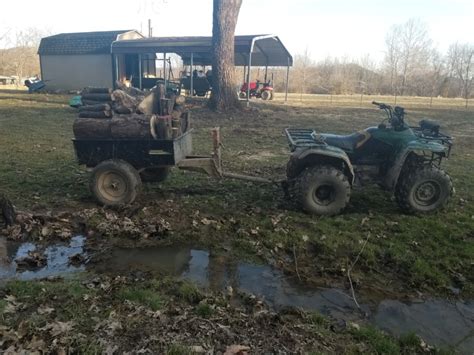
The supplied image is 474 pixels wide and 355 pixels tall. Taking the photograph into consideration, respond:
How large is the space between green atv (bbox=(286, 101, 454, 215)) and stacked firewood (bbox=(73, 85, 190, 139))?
75.9 inches

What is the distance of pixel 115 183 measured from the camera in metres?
6.16

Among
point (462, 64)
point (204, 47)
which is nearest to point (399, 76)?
point (462, 64)

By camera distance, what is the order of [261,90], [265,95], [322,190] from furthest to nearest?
1. [265,95]
2. [261,90]
3. [322,190]

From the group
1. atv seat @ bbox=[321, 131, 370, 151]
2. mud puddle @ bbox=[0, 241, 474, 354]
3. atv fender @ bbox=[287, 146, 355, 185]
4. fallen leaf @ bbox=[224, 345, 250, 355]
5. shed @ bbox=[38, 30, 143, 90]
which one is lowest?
mud puddle @ bbox=[0, 241, 474, 354]

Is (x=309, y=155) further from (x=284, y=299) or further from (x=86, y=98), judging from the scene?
(x=86, y=98)

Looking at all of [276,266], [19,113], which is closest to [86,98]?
[276,266]

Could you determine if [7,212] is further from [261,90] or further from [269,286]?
[261,90]

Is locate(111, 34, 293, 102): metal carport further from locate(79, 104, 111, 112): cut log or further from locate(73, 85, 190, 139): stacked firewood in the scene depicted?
locate(79, 104, 111, 112): cut log

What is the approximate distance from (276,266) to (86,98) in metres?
3.86

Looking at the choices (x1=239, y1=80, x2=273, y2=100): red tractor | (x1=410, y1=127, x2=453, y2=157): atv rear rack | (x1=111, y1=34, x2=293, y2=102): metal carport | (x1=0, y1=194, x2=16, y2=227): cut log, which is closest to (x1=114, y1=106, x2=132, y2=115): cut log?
(x1=0, y1=194, x2=16, y2=227): cut log

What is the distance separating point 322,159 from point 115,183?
309cm

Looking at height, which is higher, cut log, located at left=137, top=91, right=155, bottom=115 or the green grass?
cut log, located at left=137, top=91, right=155, bottom=115

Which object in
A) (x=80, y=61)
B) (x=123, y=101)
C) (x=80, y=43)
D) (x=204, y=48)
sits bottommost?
(x=123, y=101)

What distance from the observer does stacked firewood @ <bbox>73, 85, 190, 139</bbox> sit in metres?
5.93
